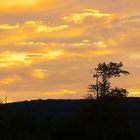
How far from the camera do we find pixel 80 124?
81750 millimetres

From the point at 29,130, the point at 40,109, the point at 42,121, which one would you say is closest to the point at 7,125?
the point at 29,130

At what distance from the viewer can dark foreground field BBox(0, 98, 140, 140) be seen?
255 feet

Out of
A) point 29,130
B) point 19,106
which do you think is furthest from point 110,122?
point 19,106

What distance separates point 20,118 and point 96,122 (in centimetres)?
1523

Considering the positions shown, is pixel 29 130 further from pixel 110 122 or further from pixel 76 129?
pixel 110 122

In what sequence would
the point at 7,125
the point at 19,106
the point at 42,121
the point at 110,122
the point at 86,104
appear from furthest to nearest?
the point at 19,106
the point at 42,121
the point at 7,125
the point at 86,104
the point at 110,122

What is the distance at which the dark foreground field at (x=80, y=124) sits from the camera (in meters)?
77.9

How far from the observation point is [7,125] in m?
88.2

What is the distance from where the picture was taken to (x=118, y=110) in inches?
3083

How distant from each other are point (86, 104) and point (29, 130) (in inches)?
394

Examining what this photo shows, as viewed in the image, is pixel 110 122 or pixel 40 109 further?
pixel 40 109

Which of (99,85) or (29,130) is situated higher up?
(99,85)

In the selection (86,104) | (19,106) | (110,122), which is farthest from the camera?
(19,106)

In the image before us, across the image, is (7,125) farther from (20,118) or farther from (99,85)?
(99,85)
